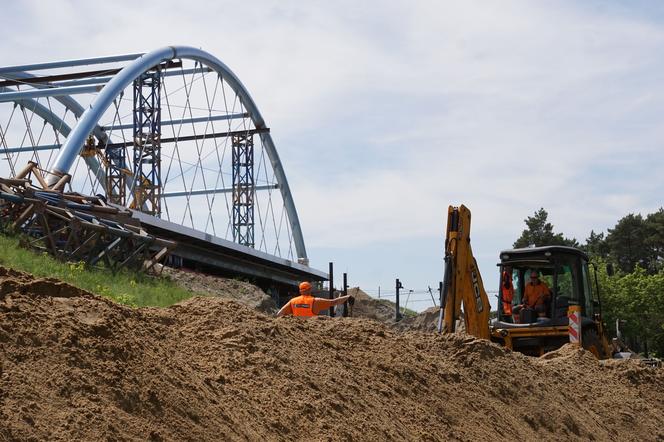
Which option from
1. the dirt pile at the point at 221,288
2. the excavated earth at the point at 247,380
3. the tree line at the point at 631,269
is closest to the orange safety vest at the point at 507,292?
the excavated earth at the point at 247,380

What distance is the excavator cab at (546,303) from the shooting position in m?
16.0

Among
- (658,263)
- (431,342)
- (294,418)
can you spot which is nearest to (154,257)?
(431,342)

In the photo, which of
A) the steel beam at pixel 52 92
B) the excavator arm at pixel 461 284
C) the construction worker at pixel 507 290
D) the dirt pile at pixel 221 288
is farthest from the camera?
the steel beam at pixel 52 92

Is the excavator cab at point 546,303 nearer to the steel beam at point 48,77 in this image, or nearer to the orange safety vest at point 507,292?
the orange safety vest at point 507,292

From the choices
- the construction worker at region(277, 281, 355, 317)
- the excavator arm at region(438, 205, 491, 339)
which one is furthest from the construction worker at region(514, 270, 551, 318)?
the construction worker at region(277, 281, 355, 317)

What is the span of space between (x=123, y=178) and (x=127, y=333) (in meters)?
41.7

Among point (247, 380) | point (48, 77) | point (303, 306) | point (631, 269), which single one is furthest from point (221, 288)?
point (631, 269)

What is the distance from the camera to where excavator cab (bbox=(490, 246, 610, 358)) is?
1605cm

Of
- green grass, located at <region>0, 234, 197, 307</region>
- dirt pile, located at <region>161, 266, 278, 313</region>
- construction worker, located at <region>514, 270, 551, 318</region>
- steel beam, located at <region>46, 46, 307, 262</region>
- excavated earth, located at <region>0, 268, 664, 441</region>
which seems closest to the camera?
excavated earth, located at <region>0, 268, 664, 441</region>

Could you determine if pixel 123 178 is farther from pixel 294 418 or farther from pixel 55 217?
pixel 294 418

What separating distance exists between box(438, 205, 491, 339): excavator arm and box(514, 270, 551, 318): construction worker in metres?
1.44

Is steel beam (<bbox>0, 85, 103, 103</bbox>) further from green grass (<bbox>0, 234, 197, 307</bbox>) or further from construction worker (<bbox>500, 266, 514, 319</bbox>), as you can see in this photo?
construction worker (<bbox>500, 266, 514, 319</bbox>)

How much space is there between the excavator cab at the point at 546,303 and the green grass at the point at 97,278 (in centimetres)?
699

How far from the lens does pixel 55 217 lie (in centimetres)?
2173
